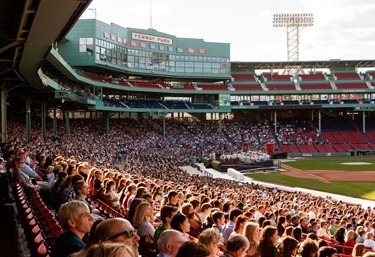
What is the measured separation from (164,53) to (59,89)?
3696 cm

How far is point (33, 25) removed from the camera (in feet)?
44.7

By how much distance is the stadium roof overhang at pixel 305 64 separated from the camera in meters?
84.0

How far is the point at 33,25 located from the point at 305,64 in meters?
76.5

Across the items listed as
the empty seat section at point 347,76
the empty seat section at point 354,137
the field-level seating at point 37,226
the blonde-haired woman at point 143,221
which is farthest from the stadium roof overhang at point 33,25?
the empty seat section at point 347,76

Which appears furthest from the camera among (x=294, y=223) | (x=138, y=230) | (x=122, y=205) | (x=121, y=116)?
→ (x=121, y=116)

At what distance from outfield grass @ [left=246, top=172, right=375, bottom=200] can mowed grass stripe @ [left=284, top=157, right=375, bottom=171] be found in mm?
9129

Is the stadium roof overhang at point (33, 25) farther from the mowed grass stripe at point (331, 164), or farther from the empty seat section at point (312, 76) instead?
the empty seat section at point (312, 76)

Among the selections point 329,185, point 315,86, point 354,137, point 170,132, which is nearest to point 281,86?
point 315,86

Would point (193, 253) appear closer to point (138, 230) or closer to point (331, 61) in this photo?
point (138, 230)

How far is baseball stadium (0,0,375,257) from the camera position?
951 cm

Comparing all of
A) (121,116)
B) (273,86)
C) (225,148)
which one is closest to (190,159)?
(225,148)

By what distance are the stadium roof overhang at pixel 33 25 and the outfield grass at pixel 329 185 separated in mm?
26888

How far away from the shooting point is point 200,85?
76250 mm

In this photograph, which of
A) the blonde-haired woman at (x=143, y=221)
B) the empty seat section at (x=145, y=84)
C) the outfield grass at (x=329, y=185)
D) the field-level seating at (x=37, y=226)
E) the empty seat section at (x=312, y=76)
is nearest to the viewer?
the field-level seating at (x=37, y=226)
